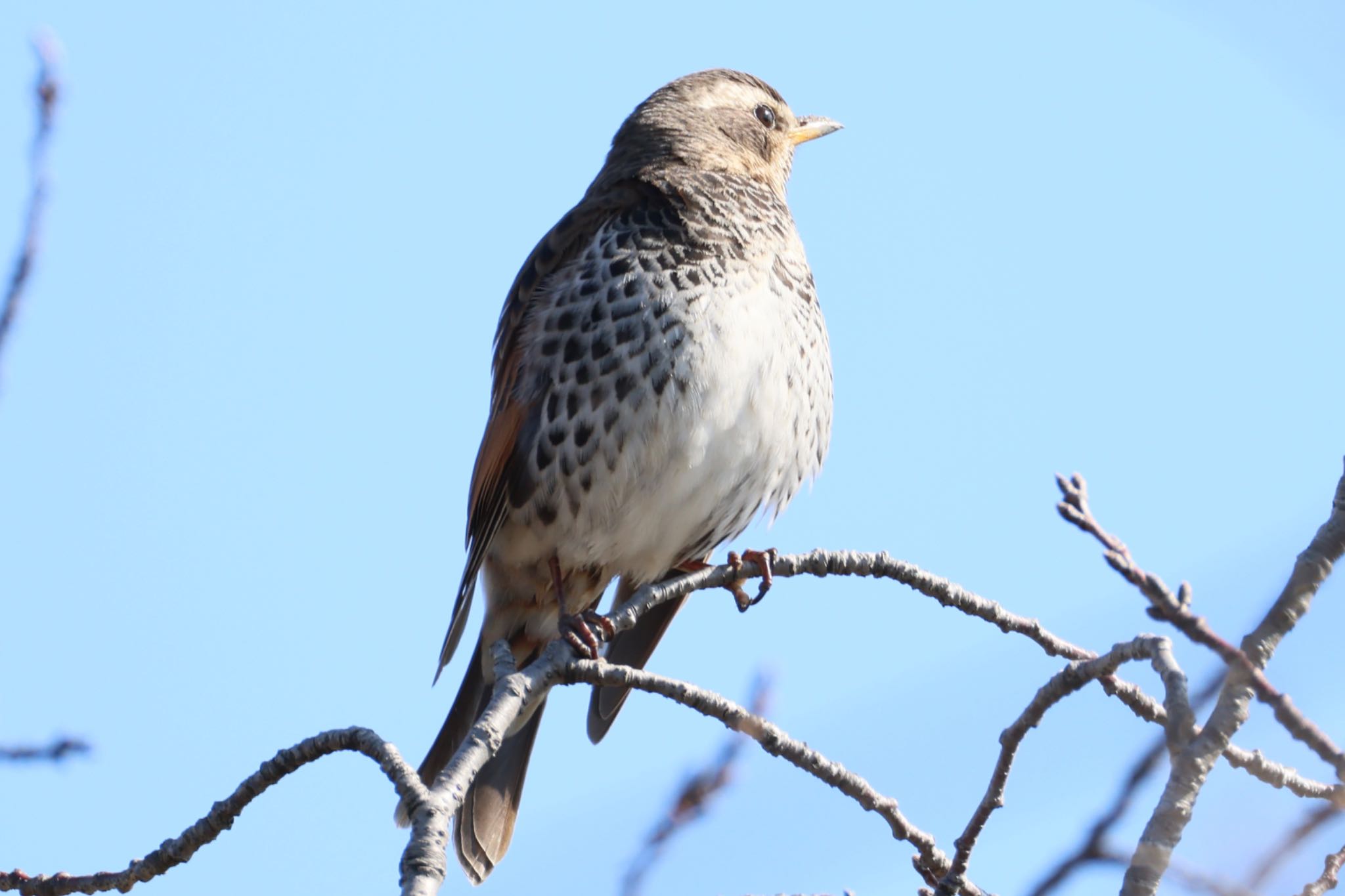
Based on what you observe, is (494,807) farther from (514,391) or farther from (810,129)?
(810,129)

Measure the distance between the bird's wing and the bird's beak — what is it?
47.7 inches

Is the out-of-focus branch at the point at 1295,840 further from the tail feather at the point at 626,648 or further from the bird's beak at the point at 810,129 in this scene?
the bird's beak at the point at 810,129

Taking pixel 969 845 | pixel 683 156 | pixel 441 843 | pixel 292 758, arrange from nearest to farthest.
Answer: pixel 441 843 < pixel 969 845 < pixel 292 758 < pixel 683 156

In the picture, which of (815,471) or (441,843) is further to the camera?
(815,471)

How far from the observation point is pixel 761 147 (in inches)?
248

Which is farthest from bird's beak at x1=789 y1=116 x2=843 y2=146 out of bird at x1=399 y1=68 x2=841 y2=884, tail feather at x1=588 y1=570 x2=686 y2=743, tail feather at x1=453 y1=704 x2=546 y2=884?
tail feather at x1=453 y1=704 x2=546 y2=884

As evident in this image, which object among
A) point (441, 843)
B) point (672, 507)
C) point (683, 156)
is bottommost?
point (441, 843)

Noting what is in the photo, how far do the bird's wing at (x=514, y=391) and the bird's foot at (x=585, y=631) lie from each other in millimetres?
570

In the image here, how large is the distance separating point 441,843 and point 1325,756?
1345 millimetres

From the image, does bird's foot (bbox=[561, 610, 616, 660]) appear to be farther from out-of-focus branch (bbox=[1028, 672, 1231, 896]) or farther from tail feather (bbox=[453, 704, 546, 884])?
out-of-focus branch (bbox=[1028, 672, 1231, 896])

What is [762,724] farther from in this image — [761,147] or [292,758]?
[761,147]


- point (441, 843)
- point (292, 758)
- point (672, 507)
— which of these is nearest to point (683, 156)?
point (672, 507)

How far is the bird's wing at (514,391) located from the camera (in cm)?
512

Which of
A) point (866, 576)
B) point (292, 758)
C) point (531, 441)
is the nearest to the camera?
point (292, 758)
